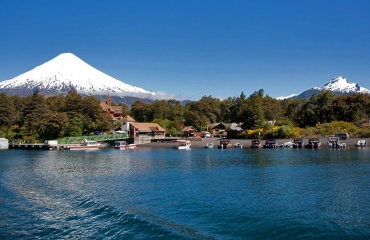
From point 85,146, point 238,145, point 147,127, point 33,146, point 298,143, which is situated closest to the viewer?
point 298,143

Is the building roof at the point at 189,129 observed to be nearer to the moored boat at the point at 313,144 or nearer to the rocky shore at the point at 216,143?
the rocky shore at the point at 216,143

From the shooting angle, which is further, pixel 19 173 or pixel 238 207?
pixel 19 173

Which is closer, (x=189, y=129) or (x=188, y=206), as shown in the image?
(x=188, y=206)

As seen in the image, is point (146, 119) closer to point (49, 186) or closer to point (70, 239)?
point (49, 186)

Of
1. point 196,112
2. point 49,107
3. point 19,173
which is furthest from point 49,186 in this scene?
point 196,112

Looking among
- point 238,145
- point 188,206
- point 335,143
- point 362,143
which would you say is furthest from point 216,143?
point 188,206

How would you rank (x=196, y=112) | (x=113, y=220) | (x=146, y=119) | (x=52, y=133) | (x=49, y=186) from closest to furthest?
(x=113, y=220), (x=49, y=186), (x=52, y=133), (x=196, y=112), (x=146, y=119)

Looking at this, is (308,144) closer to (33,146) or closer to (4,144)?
(33,146)

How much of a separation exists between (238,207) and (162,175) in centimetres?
1213

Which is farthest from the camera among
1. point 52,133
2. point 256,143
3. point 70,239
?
point 52,133

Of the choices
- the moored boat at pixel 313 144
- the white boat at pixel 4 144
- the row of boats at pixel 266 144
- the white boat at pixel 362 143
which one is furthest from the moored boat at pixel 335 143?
the white boat at pixel 4 144

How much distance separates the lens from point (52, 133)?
7581cm

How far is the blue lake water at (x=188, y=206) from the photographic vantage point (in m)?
13.1

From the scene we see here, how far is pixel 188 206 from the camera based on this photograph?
16797 mm
